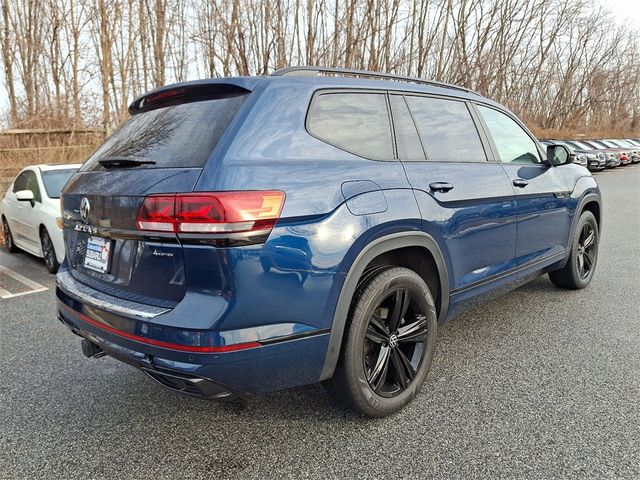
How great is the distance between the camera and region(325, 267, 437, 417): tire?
231 cm

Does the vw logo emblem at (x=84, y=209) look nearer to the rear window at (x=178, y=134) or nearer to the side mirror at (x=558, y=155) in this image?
the rear window at (x=178, y=134)

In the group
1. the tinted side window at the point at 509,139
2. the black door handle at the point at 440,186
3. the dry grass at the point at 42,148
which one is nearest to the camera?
the black door handle at the point at 440,186

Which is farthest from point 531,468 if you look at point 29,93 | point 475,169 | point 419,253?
point 29,93

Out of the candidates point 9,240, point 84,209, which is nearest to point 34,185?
point 9,240

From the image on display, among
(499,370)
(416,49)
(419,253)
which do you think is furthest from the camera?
(416,49)

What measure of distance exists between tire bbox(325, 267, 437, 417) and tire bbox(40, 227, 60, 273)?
4.86m

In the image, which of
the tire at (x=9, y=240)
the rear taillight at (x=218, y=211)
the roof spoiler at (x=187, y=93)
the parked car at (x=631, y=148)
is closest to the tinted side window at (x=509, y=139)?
the roof spoiler at (x=187, y=93)

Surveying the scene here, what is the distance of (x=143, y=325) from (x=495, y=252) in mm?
2337

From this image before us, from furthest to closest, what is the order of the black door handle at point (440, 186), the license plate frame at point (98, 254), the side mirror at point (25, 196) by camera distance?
the side mirror at point (25, 196)
the black door handle at point (440, 186)
the license plate frame at point (98, 254)

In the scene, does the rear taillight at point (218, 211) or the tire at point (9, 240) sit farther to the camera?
the tire at point (9, 240)

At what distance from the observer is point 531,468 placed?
2.12 meters

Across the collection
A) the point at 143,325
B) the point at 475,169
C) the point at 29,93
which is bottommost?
the point at 143,325

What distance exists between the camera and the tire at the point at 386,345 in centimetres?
231

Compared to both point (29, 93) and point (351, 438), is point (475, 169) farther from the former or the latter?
point (29, 93)
